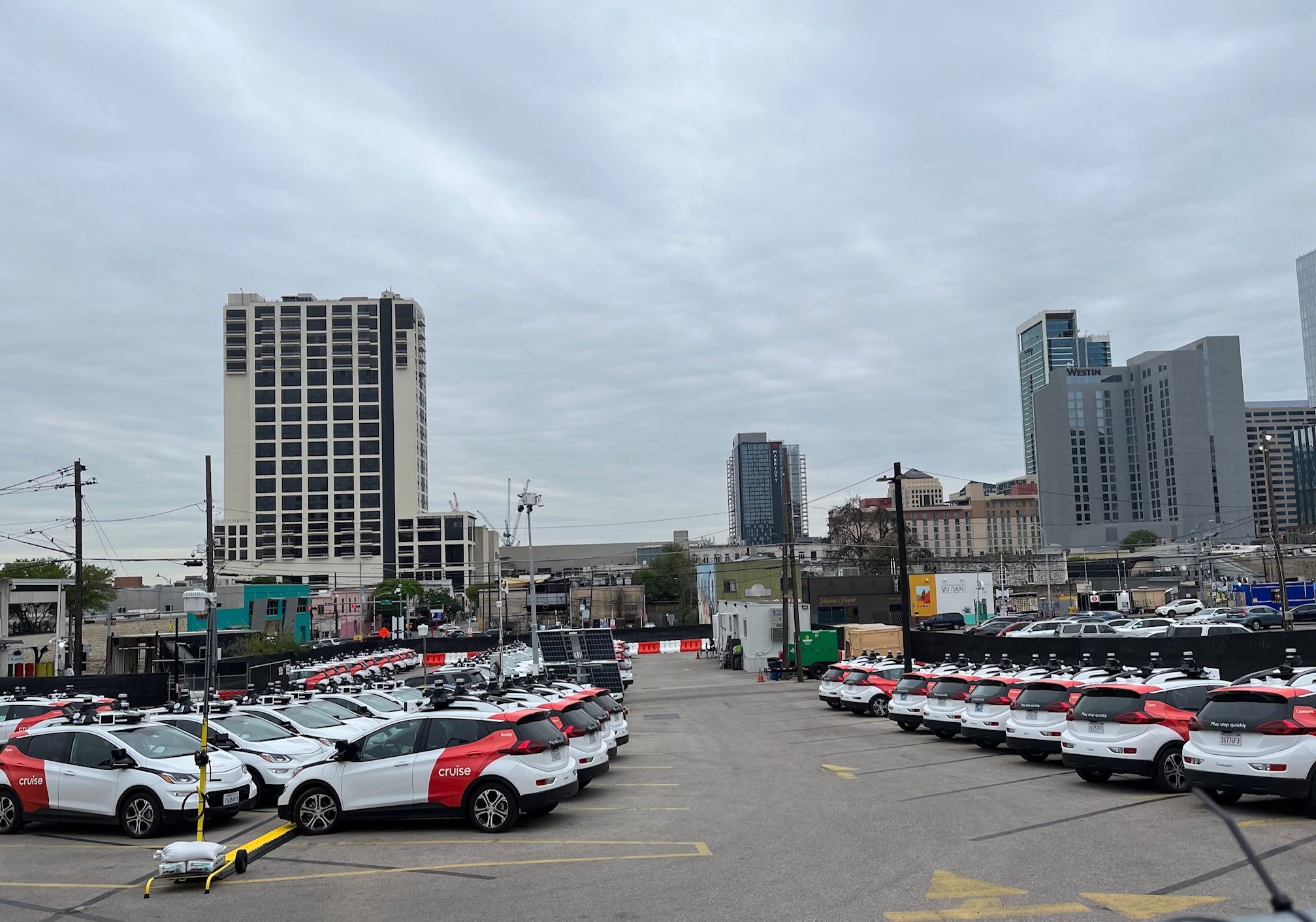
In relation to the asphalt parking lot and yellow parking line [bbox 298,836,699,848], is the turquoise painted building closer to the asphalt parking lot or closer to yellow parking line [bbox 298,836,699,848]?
the asphalt parking lot

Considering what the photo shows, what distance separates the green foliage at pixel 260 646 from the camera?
197 feet

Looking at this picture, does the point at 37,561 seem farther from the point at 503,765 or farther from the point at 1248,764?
the point at 1248,764

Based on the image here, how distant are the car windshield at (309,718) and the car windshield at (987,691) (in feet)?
39.5

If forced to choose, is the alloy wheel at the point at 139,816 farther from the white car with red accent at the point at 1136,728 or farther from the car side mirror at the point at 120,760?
the white car with red accent at the point at 1136,728

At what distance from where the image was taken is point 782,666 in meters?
49.0

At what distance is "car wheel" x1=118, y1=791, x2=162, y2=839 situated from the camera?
43.5 feet

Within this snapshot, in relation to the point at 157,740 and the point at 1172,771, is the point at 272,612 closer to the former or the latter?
the point at 157,740

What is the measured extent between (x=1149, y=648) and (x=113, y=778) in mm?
27440

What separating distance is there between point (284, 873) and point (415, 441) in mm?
143533

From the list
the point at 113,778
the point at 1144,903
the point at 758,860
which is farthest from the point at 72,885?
the point at 1144,903

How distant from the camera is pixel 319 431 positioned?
486 ft

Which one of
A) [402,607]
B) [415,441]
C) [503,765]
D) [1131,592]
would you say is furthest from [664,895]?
[415,441]

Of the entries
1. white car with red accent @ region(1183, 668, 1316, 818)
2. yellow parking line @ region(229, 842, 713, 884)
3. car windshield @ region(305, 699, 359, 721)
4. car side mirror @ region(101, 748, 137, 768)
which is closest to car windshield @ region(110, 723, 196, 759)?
car side mirror @ region(101, 748, 137, 768)

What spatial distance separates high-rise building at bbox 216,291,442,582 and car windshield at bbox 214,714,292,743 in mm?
130947
